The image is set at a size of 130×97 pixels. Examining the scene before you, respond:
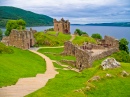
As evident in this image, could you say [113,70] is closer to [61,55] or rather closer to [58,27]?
[61,55]

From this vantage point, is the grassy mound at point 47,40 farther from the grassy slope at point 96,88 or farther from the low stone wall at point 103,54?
the grassy slope at point 96,88

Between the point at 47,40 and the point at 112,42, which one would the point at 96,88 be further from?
the point at 47,40

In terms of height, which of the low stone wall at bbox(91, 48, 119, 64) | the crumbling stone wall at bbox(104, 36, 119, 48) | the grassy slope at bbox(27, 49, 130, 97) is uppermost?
the grassy slope at bbox(27, 49, 130, 97)

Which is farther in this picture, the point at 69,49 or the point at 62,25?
the point at 62,25

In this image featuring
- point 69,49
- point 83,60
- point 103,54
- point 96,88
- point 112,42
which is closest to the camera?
point 96,88

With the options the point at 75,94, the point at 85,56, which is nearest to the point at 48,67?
the point at 85,56

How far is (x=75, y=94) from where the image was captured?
71.3 ft

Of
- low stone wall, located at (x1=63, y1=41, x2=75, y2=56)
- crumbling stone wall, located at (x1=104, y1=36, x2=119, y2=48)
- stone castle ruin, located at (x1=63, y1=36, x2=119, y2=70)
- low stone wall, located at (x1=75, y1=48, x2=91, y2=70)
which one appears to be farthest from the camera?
crumbling stone wall, located at (x1=104, y1=36, x2=119, y2=48)

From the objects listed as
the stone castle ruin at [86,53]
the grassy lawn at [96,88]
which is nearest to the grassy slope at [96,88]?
the grassy lawn at [96,88]

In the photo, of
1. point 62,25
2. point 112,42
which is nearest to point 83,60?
point 112,42

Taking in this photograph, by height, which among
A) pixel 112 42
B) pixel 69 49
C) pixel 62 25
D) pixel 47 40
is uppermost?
pixel 62 25

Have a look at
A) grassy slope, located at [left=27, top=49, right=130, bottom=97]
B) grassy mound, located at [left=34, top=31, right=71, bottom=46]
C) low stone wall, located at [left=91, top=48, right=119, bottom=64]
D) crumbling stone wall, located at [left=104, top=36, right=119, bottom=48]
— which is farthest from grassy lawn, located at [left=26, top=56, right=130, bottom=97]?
grassy mound, located at [left=34, top=31, right=71, bottom=46]

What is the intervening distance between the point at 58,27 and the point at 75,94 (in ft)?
318

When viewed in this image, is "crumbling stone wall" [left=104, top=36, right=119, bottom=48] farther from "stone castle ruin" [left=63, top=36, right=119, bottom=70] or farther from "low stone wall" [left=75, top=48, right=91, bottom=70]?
"low stone wall" [left=75, top=48, right=91, bottom=70]
